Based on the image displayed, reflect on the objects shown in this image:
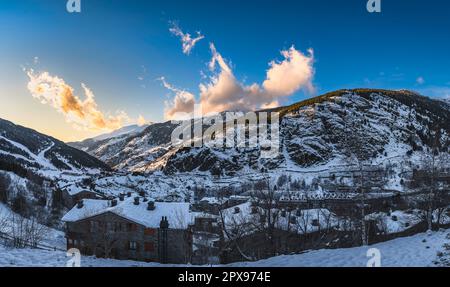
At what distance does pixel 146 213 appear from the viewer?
1331 inches

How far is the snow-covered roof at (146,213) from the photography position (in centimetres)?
3189

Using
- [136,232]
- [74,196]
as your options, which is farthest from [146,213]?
[74,196]

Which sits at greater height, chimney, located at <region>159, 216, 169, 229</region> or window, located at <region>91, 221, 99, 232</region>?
chimney, located at <region>159, 216, 169, 229</region>

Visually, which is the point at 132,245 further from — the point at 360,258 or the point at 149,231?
the point at 360,258

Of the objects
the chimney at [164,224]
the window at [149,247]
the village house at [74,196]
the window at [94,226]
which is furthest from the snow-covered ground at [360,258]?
the village house at [74,196]

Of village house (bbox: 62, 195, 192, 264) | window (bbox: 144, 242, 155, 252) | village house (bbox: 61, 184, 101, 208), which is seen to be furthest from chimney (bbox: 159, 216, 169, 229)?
village house (bbox: 61, 184, 101, 208)

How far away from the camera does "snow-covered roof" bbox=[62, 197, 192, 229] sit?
105 feet

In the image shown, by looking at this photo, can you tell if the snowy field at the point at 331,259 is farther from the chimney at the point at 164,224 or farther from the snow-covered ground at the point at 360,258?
the chimney at the point at 164,224

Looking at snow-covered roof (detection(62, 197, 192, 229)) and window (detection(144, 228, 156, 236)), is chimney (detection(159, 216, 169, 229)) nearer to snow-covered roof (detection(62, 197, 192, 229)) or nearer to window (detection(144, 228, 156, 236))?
snow-covered roof (detection(62, 197, 192, 229))

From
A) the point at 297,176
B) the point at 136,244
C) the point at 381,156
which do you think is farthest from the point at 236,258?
the point at 381,156

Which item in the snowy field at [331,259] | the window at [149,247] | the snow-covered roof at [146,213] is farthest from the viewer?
the snow-covered roof at [146,213]

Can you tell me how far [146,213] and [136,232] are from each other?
242 cm

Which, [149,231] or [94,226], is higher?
[94,226]
